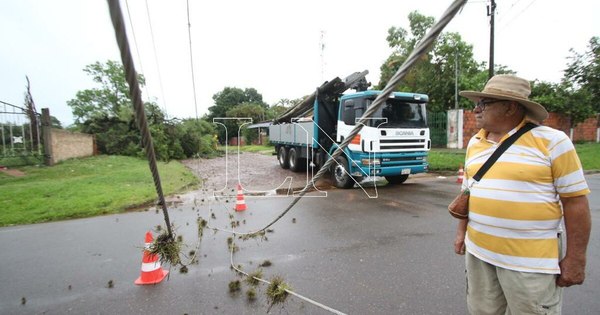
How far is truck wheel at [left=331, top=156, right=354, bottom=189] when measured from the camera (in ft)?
27.7

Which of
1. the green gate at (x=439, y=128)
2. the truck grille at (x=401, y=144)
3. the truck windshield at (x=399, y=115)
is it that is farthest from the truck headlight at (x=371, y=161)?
the green gate at (x=439, y=128)

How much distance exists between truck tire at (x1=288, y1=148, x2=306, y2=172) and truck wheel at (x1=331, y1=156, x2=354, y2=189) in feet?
10.9

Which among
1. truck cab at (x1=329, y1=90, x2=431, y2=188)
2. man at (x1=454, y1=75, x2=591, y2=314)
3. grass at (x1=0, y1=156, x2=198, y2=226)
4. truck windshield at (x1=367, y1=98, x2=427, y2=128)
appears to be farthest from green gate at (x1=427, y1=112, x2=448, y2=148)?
man at (x1=454, y1=75, x2=591, y2=314)

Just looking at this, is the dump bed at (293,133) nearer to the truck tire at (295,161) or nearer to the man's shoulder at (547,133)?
the truck tire at (295,161)

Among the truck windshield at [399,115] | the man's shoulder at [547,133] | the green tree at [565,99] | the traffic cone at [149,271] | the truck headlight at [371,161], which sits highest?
the green tree at [565,99]

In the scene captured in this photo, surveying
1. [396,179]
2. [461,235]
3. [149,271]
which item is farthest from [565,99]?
[149,271]

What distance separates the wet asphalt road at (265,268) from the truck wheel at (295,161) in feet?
19.6

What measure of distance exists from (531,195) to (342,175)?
7.00m

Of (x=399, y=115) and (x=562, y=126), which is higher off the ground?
(x=562, y=126)

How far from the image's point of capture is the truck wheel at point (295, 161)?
1226cm

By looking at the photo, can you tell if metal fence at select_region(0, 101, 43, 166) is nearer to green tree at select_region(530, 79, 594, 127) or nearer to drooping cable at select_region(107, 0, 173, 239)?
drooping cable at select_region(107, 0, 173, 239)

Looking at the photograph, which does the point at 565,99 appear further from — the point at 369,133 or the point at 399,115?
the point at 369,133

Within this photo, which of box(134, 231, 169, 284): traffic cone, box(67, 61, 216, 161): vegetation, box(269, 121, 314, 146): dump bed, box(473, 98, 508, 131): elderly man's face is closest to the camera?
box(473, 98, 508, 131): elderly man's face

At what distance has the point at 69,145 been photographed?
14.5 m
